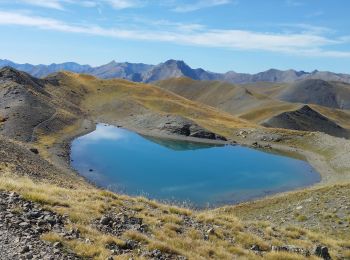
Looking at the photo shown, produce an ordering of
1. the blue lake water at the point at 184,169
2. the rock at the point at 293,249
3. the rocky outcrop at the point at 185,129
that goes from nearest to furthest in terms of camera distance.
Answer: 1. the rock at the point at 293,249
2. the blue lake water at the point at 184,169
3. the rocky outcrop at the point at 185,129

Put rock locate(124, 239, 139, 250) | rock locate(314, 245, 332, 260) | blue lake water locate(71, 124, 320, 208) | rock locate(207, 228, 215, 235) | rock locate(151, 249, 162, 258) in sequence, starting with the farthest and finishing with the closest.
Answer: blue lake water locate(71, 124, 320, 208) → rock locate(207, 228, 215, 235) → rock locate(314, 245, 332, 260) → rock locate(124, 239, 139, 250) → rock locate(151, 249, 162, 258)

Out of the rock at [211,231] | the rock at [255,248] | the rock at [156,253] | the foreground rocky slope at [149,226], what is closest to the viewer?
the foreground rocky slope at [149,226]

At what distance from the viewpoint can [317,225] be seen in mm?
32344

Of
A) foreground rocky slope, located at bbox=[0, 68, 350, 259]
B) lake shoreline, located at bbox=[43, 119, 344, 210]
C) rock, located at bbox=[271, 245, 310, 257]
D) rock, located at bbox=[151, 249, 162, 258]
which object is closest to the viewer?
foreground rocky slope, located at bbox=[0, 68, 350, 259]

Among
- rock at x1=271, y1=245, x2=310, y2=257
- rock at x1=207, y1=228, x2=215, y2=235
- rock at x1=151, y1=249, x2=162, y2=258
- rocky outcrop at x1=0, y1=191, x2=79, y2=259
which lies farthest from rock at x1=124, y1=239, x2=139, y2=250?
rock at x1=271, y1=245, x2=310, y2=257

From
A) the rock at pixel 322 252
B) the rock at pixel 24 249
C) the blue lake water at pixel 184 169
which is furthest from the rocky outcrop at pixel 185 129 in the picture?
the rock at pixel 24 249

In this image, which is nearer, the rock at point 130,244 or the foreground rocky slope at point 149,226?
the foreground rocky slope at point 149,226

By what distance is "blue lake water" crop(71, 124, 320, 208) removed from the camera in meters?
61.1

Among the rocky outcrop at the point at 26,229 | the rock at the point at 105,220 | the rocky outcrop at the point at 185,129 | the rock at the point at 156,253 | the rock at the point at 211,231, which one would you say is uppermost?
the rocky outcrop at the point at 26,229

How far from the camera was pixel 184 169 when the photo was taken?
78438 millimetres

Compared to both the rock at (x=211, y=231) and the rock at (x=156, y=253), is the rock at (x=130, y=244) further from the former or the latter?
the rock at (x=211, y=231)

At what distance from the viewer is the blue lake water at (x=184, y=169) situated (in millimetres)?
61125

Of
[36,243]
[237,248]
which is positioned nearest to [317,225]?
[237,248]

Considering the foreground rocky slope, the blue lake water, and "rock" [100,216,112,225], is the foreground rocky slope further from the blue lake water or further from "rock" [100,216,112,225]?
the blue lake water
